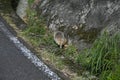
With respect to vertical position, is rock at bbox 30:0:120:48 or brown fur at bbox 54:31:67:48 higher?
rock at bbox 30:0:120:48

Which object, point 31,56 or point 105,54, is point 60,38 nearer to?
point 31,56

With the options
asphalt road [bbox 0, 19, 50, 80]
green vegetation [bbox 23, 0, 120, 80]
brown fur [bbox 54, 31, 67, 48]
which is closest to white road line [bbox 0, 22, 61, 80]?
asphalt road [bbox 0, 19, 50, 80]

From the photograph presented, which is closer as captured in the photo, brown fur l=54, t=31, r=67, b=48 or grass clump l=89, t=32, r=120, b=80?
grass clump l=89, t=32, r=120, b=80

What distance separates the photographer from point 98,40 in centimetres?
466

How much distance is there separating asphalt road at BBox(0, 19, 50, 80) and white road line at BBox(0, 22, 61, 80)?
0.07m

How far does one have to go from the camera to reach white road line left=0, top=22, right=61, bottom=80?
171 inches

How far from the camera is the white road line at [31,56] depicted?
4352mm

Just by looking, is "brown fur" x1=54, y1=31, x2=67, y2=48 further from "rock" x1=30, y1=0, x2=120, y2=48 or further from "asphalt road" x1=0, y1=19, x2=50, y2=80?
"asphalt road" x1=0, y1=19, x2=50, y2=80

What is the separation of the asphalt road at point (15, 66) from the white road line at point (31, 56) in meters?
0.07

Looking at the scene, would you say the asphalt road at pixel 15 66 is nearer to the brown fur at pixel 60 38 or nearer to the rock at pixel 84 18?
the brown fur at pixel 60 38

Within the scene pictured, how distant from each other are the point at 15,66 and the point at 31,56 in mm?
422

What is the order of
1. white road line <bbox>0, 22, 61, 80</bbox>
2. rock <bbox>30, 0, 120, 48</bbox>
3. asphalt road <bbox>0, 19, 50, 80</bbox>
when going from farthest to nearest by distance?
rock <bbox>30, 0, 120, 48</bbox> → white road line <bbox>0, 22, 61, 80</bbox> → asphalt road <bbox>0, 19, 50, 80</bbox>

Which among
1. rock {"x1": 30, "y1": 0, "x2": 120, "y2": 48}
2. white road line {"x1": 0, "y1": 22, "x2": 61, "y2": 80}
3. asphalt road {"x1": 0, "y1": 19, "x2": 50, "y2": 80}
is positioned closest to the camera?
asphalt road {"x1": 0, "y1": 19, "x2": 50, "y2": 80}

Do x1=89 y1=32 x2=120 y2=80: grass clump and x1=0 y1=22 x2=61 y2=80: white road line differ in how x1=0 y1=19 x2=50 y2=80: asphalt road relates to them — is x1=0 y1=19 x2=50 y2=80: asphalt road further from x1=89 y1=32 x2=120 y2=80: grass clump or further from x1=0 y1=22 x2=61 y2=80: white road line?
x1=89 y1=32 x2=120 y2=80: grass clump
